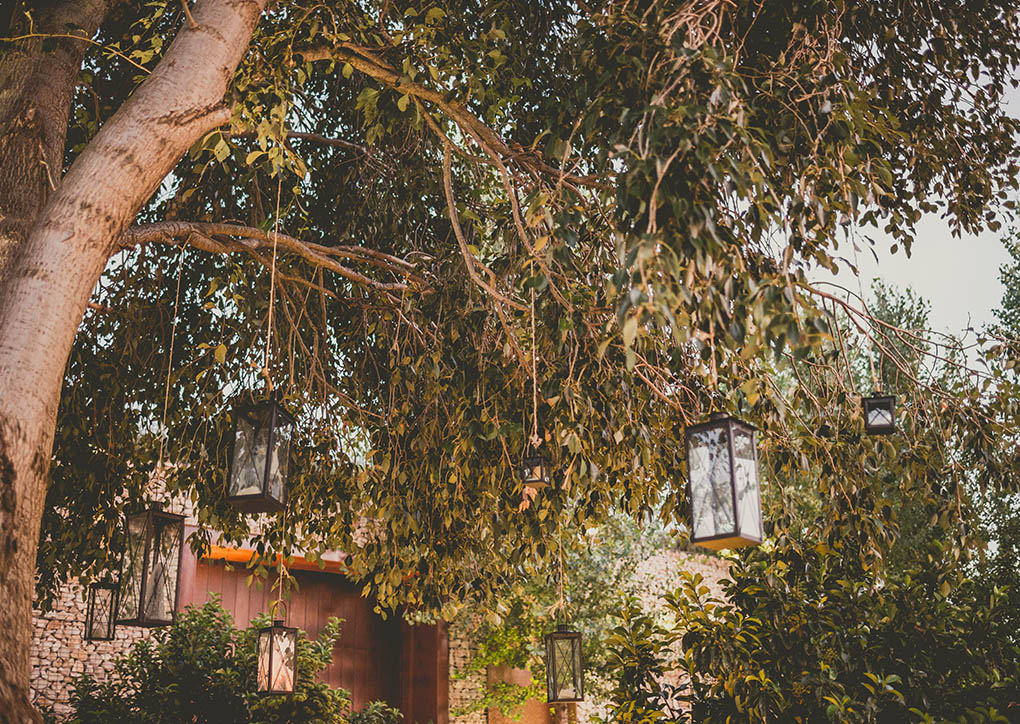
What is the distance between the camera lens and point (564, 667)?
239 inches

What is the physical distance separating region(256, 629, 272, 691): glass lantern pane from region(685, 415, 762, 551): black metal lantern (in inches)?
148

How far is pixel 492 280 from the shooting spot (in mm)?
→ 3420

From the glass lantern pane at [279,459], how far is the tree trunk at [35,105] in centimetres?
110

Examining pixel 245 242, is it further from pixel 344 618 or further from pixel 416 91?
pixel 344 618

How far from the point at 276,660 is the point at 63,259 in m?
3.54

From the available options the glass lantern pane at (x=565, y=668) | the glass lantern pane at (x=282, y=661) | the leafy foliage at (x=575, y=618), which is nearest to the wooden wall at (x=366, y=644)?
the leafy foliage at (x=575, y=618)

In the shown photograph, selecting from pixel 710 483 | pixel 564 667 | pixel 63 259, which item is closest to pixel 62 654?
pixel 564 667

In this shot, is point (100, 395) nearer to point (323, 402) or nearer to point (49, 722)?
point (323, 402)

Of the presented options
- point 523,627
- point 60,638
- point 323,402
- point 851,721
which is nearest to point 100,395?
point 323,402

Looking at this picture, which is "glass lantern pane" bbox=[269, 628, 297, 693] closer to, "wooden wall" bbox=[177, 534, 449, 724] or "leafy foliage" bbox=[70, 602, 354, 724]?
"leafy foliage" bbox=[70, 602, 354, 724]

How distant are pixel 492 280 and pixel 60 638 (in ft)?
22.6

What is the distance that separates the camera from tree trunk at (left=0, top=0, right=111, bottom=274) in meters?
3.35

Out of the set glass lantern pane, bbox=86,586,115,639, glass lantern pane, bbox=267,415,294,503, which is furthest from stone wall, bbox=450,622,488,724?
glass lantern pane, bbox=267,415,294,503

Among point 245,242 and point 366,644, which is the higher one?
point 245,242
